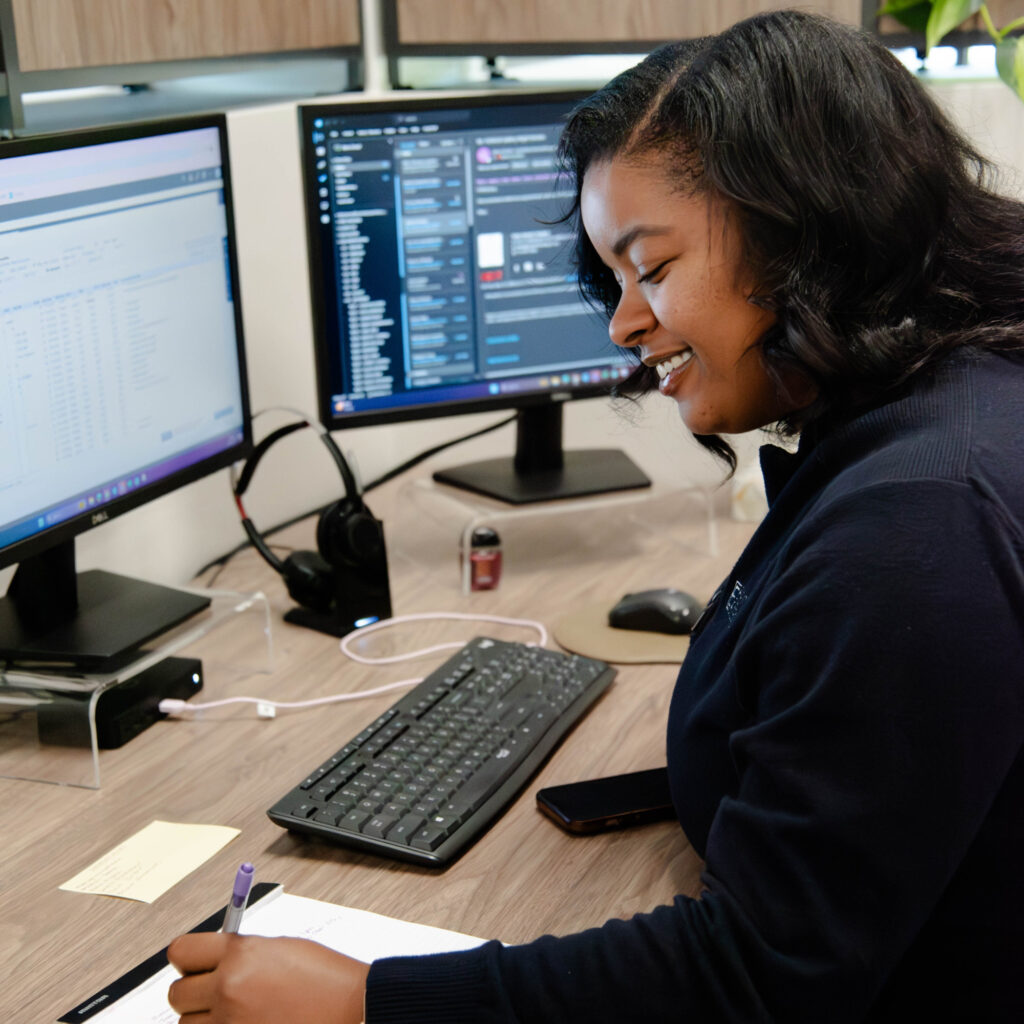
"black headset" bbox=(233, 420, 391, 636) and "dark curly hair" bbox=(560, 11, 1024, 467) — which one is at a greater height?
"dark curly hair" bbox=(560, 11, 1024, 467)

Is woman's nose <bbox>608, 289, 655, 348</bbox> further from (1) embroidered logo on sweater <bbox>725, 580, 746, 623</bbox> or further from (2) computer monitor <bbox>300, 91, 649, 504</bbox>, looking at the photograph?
(2) computer monitor <bbox>300, 91, 649, 504</bbox>

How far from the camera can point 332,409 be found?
1565 millimetres

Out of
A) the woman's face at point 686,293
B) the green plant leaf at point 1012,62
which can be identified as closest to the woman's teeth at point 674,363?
the woman's face at point 686,293

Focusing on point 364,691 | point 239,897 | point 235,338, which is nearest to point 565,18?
point 235,338

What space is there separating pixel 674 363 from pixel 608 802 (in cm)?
37

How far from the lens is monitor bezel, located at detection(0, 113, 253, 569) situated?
3.72 ft

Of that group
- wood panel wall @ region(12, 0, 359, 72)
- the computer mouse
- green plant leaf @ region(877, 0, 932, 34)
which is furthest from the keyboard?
green plant leaf @ region(877, 0, 932, 34)

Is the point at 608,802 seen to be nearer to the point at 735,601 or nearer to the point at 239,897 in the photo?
the point at 735,601

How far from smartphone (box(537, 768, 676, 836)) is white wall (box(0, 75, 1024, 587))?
658mm

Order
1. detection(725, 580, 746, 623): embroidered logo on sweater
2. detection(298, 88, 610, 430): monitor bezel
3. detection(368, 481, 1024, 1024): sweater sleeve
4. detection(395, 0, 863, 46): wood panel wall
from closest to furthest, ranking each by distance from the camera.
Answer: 1. detection(368, 481, 1024, 1024): sweater sleeve
2. detection(725, 580, 746, 623): embroidered logo on sweater
3. detection(298, 88, 610, 430): monitor bezel
4. detection(395, 0, 863, 46): wood panel wall

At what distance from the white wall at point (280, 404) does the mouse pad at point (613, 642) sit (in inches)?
12.9

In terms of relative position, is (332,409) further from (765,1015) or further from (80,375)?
(765,1015)

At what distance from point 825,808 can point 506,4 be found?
1.41m

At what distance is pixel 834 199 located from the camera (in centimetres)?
78
